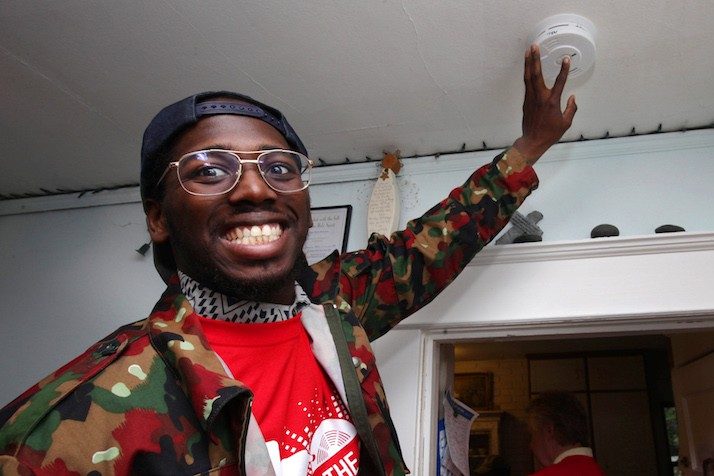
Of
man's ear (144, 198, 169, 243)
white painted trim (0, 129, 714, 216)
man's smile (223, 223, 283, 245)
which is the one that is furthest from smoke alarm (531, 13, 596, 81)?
man's ear (144, 198, 169, 243)

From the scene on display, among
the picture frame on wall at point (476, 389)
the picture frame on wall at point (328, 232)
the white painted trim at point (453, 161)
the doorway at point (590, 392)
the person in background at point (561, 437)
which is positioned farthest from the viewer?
the picture frame on wall at point (476, 389)

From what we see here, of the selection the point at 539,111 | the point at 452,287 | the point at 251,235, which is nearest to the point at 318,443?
the point at 251,235

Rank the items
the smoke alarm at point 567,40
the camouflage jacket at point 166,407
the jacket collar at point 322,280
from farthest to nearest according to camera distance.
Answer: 1. the smoke alarm at point 567,40
2. the jacket collar at point 322,280
3. the camouflage jacket at point 166,407

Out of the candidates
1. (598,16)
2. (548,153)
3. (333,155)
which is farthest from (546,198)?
(333,155)

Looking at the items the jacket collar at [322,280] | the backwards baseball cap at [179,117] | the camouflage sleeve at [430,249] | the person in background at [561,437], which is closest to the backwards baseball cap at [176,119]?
the backwards baseball cap at [179,117]

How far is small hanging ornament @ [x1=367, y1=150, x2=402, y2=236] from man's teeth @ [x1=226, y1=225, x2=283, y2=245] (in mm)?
788

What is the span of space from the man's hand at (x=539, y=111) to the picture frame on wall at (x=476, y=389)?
4.15m

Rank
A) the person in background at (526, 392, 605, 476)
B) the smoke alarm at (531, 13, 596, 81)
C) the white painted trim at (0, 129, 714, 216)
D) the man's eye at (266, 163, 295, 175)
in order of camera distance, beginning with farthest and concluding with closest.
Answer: the person in background at (526, 392, 605, 476) < the white painted trim at (0, 129, 714, 216) < the smoke alarm at (531, 13, 596, 81) < the man's eye at (266, 163, 295, 175)

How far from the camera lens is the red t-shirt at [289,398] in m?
0.84

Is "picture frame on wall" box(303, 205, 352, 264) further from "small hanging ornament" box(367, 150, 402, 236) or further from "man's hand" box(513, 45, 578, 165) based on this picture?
"man's hand" box(513, 45, 578, 165)

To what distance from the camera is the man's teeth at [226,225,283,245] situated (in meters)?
0.90

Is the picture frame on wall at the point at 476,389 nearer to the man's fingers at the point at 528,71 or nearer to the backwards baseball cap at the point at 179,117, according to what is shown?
the man's fingers at the point at 528,71

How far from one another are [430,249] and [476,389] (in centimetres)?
424

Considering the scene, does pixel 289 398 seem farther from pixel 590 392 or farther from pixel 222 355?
pixel 590 392
